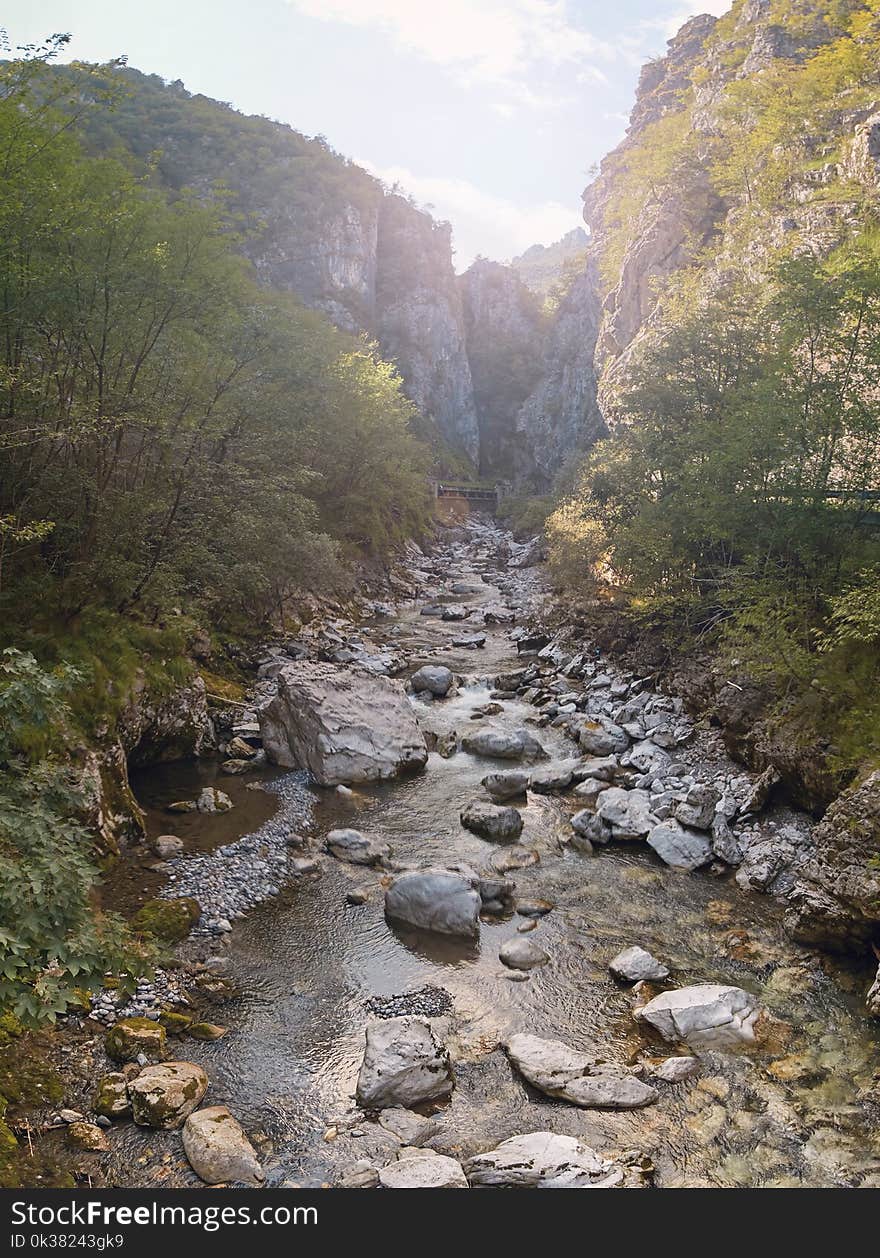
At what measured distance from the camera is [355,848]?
13.5 metres

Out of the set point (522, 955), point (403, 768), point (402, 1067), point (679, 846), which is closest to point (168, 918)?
point (402, 1067)

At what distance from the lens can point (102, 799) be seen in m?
12.1

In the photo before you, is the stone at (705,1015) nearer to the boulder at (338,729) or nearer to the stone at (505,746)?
the boulder at (338,729)

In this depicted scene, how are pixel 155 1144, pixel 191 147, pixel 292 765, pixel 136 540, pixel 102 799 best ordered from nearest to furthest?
1. pixel 155 1144
2. pixel 102 799
3. pixel 136 540
4. pixel 292 765
5. pixel 191 147

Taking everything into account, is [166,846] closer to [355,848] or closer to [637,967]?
[355,848]

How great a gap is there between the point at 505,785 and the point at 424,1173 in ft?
32.7

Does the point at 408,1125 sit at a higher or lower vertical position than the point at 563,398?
lower

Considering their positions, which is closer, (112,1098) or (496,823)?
(112,1098)

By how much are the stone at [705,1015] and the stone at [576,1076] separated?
958 mm

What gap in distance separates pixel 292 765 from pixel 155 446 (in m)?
8.93

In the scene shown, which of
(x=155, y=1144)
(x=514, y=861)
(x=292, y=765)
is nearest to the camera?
(x=155, y=1144)

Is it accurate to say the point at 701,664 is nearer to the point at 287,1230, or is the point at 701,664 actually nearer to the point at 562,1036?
the point at 562,1036

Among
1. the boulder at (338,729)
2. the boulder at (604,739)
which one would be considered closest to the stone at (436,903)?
the boulder at (338,729)

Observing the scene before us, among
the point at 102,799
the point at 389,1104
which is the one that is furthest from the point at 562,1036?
the point at 102,799
